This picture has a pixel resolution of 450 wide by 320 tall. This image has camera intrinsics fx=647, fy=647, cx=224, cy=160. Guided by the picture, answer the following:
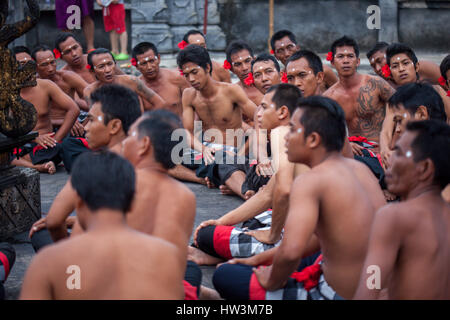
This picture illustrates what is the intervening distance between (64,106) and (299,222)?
4.44 m

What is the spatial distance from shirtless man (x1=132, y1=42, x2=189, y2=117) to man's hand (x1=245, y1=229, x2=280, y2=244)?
3640mm

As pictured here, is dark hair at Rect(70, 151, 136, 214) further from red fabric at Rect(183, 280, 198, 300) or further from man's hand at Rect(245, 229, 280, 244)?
man's hand at Rect(245, 229, 280, 244)

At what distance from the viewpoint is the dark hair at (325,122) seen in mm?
3066

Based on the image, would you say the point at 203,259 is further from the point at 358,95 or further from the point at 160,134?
the point at 358,95

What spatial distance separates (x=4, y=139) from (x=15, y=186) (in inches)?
13.8

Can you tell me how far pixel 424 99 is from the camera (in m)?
4.21

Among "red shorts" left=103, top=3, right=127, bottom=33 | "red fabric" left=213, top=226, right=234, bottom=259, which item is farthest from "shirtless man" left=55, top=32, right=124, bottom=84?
"red fabric" left=213, top=226, right=234, bottom=259

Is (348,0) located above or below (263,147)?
above

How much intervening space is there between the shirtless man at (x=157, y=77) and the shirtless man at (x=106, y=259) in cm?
497

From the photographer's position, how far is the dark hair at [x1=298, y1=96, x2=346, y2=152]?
3.07 metres

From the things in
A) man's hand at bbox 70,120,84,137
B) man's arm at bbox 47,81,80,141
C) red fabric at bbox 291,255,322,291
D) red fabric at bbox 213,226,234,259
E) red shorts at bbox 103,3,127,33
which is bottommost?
red fabric at bbox 213,226,234,259

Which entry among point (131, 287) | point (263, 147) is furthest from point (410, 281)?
point (263, 147)

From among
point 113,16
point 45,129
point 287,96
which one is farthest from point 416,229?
point 113,16
